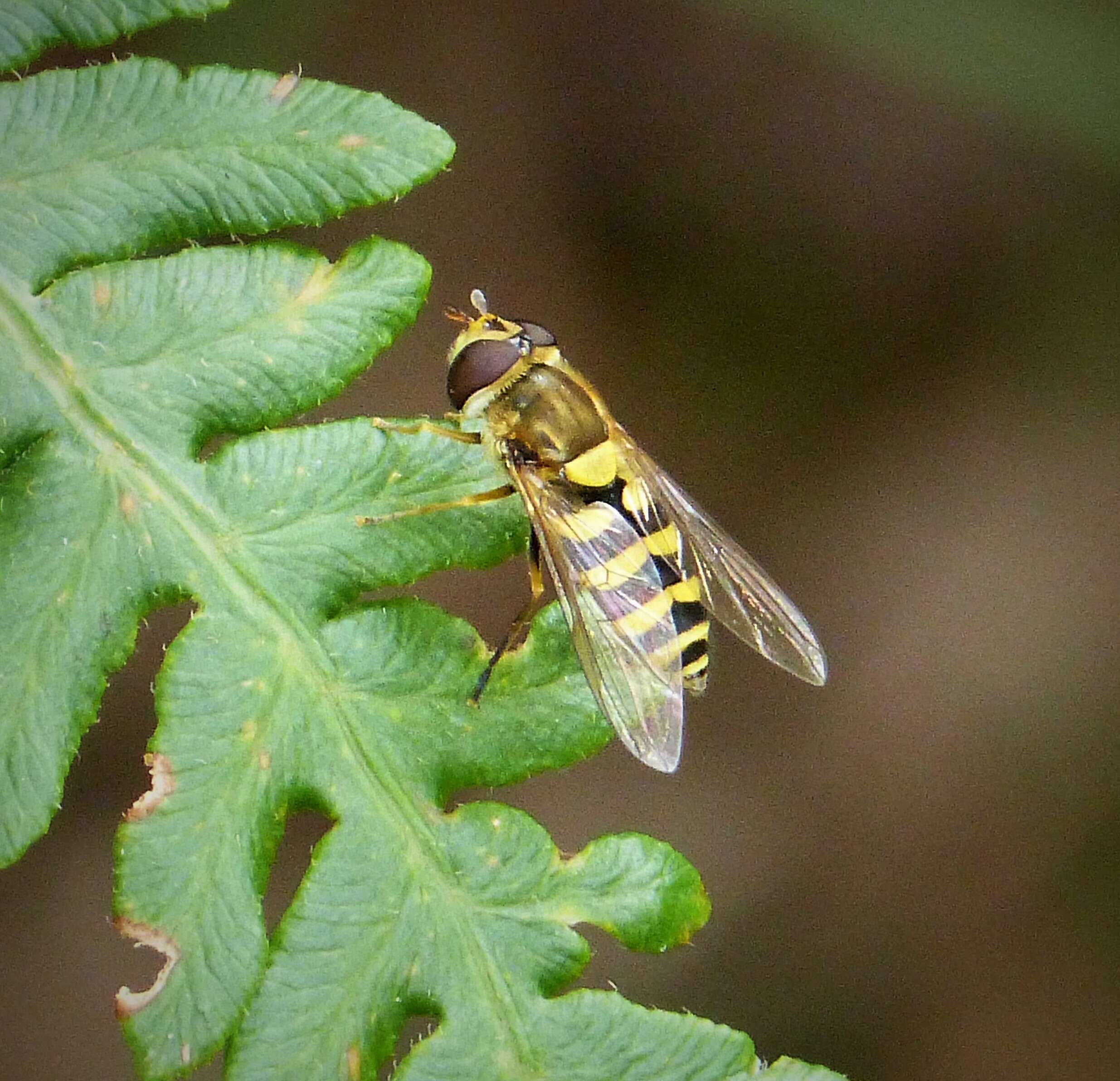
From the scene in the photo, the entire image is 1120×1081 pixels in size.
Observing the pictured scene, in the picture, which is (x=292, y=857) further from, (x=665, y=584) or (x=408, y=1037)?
(x=665, y=584)

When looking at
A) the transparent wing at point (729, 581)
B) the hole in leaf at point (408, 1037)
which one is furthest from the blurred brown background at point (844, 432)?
the transparent wing at point (729, 581)

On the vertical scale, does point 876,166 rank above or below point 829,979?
above

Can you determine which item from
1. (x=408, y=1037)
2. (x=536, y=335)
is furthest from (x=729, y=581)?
(x=408, y=1037)

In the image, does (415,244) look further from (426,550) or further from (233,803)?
(233,803)

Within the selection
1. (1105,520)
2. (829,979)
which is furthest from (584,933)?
(1105,520)

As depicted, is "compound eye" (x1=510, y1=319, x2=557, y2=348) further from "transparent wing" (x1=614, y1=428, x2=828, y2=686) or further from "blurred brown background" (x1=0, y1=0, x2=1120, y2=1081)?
"blurred brown background" (x1=0, y1=0, x2=1120, y2=1081)

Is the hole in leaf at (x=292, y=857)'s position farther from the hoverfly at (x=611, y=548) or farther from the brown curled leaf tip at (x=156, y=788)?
the brown curled leaf tip at (x=156, y=788)
